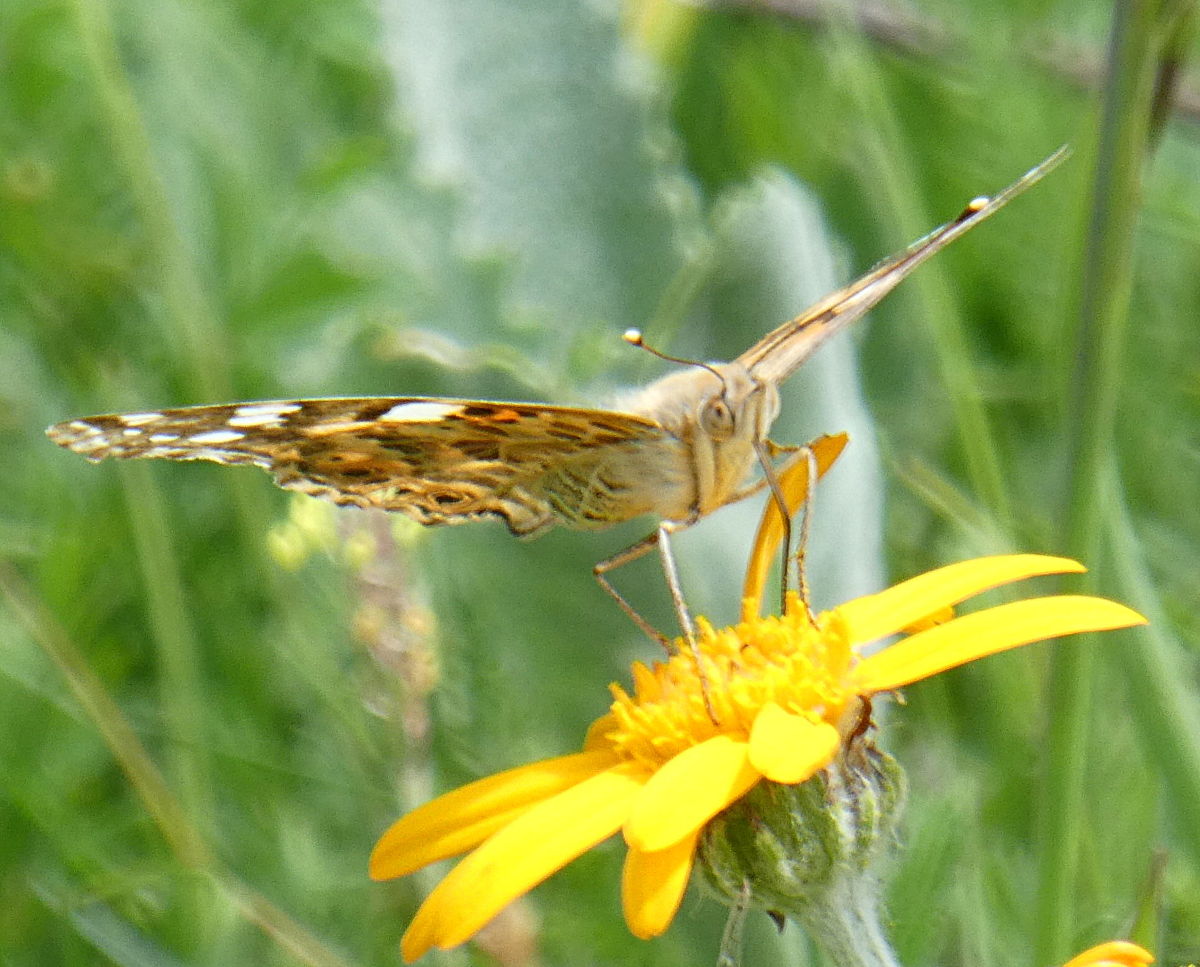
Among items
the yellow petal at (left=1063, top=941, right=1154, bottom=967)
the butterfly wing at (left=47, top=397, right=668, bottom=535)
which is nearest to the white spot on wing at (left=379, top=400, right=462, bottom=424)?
the butterfly wing at (left=47, top=397, right=668, bottom=535)

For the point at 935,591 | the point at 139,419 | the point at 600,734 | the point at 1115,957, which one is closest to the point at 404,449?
the point at 139,419

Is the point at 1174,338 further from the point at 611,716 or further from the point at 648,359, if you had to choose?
the point at 611,716

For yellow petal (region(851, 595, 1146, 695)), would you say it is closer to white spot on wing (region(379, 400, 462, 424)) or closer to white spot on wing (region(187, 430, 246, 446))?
white spot on wing (region(379, 400, 462, 424))

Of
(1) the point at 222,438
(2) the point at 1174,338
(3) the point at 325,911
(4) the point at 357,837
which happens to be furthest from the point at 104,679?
(2) the point at 1174,338

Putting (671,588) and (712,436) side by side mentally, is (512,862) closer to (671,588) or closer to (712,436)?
(671,588)

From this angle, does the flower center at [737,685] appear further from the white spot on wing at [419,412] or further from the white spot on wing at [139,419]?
the white spot on wing at [139,419]

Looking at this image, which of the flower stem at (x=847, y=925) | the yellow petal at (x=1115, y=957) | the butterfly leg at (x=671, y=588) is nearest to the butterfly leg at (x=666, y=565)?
the butterfly leg at (x=671, y=588)

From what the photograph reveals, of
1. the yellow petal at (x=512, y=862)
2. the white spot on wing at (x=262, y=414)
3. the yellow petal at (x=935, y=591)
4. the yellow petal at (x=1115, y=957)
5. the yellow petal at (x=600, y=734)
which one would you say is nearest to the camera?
the yellow petal at (x=1115, y=957)
